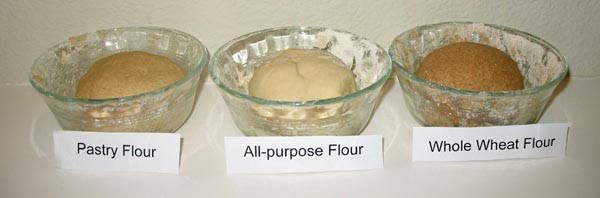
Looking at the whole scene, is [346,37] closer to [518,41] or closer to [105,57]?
[518,41]

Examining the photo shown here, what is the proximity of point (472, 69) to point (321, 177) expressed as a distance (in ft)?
0.96

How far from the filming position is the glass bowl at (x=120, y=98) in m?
0.73

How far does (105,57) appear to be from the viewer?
34.5 inches

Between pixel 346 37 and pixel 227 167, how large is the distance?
32 cm

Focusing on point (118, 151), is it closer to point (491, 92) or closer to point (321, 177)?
point (321, 177)

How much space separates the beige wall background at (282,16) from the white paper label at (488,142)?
28 centimetres

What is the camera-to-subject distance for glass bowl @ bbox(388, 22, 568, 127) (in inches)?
28.7

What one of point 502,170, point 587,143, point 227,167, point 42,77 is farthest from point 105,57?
point 587,143

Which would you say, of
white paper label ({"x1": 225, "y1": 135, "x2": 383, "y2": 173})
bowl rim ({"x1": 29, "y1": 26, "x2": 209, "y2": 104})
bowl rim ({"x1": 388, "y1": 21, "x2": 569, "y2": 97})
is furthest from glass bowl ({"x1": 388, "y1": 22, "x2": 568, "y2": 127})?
bowl rim ({"x1": 29, "y1": 26, "x2": 209, "y2": 104})

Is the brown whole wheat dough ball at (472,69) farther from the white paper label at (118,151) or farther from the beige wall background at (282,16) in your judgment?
the white paper label at (118,151)

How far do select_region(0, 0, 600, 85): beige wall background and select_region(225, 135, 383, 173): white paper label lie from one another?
0.98 feet

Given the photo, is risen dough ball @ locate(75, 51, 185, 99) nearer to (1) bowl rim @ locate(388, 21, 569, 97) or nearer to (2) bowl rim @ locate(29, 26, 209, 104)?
(2) bowl rim @ locate(29, 26, 209, 104)

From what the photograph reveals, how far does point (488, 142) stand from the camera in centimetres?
72

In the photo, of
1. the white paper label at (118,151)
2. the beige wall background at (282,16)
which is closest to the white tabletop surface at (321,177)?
the white paper label at (118,151)
